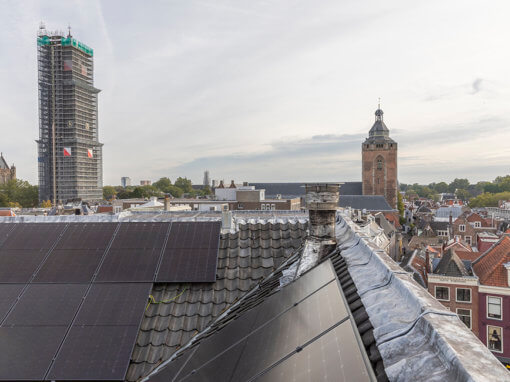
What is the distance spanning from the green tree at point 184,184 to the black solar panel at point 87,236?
483 ft

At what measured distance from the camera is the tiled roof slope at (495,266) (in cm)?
2031

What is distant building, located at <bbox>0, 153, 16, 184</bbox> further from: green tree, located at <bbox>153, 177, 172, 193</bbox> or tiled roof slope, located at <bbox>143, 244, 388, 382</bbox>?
tiled roof slope, located at <bbox>143, 244, 388, 382</bbox>

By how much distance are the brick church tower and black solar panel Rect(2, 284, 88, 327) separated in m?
78.2

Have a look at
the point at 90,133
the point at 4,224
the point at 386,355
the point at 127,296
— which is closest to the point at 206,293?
the point at 127,296

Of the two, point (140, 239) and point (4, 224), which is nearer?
point (140, 239)

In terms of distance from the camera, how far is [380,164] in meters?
77.8

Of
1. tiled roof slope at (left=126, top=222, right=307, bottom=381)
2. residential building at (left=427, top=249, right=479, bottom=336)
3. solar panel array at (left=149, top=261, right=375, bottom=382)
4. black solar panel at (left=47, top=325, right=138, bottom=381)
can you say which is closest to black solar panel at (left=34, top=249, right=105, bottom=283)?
black solar panel at (left=47, top=325, right=138, bottom=381)

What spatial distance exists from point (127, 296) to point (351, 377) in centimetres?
487

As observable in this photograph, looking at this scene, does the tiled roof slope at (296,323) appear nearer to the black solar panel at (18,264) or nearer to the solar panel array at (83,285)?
the solar panel array at (83,285)

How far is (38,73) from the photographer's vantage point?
8744 cm

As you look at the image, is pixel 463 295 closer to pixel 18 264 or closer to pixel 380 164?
pixel 18 264

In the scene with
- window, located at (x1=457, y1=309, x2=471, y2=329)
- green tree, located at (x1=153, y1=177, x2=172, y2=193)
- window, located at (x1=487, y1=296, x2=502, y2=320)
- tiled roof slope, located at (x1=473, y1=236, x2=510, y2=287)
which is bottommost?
window, located at (x1=457, y1=309, x2=471, y2=329)

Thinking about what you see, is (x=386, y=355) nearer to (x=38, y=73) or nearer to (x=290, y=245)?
(x=290, y=245)

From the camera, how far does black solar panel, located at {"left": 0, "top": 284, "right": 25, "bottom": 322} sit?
5.58 metres
